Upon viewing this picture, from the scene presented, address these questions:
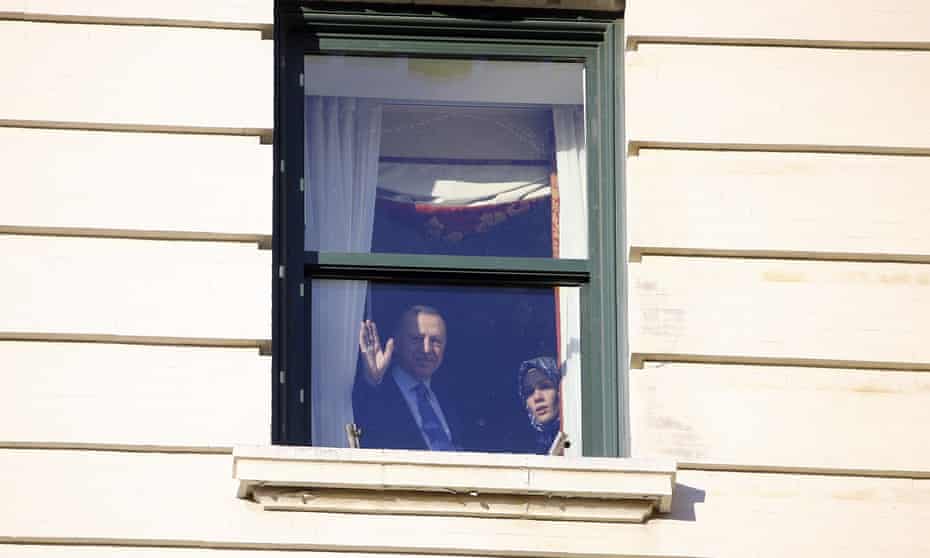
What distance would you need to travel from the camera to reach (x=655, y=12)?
1112 cm

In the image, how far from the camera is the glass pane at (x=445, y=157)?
11266 mm

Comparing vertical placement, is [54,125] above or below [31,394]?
above

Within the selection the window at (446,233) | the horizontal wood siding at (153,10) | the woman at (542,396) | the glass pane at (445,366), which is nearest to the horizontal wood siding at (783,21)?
the window at (446,233)

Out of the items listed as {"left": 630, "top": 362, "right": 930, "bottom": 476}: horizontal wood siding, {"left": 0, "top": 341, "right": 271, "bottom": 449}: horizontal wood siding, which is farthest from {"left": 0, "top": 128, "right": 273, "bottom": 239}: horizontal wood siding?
{"left": 630, "top": 362, "right": 930, "bottom": 476}: horizontal wood siding

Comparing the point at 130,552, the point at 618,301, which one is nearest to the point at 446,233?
the point at 618,301

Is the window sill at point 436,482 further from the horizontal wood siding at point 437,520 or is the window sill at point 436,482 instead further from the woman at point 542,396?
the woman at point 542,396

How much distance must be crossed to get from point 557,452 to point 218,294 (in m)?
1.63

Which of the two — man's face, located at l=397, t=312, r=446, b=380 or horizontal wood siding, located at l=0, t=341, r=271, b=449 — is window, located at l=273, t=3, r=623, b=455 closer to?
man's face, located at l=397, t=312, r=446, b=380

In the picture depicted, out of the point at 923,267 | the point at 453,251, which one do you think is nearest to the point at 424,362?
the point at 453,251

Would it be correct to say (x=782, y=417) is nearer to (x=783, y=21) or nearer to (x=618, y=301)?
(x=618, y=301)

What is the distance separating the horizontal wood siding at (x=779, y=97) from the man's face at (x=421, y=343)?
4.05ft

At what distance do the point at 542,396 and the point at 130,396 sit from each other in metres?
1.90

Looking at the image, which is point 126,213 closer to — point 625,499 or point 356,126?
point 356,126

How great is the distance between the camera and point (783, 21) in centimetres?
1111
